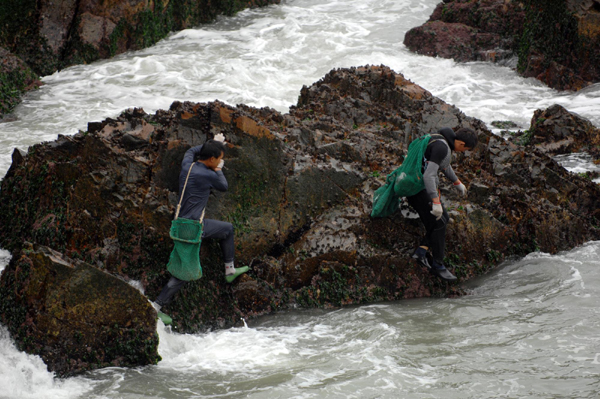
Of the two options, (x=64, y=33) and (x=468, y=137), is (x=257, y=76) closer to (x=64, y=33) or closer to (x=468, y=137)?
(x=64, y=33)

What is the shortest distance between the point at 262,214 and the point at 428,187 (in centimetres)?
195

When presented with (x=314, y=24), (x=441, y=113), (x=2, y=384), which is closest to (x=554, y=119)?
(x=441, y=113)

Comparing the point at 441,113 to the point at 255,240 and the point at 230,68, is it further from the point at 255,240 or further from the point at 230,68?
the point at 230,68

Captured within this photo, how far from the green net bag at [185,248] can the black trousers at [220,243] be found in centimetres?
11

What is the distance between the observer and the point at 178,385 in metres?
5.00

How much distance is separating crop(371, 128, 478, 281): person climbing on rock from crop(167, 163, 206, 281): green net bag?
225cm

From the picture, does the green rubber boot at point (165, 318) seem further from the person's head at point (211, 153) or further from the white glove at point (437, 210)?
the white glove at point (437, 210)

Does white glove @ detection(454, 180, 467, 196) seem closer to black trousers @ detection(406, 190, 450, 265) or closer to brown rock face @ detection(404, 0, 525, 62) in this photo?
black trousers @ detection(406, 190, 450, 265)

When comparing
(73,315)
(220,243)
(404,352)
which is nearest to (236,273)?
(220,243)

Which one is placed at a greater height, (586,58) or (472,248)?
(586,58)

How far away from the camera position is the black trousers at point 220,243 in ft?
19.2

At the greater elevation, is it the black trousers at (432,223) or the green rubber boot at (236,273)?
the black trousers at (432,223)

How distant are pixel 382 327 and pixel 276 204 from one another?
6.25 ft

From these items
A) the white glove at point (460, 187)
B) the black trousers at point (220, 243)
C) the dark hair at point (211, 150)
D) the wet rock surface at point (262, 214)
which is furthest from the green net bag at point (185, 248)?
the white glove at point (460, 187)
